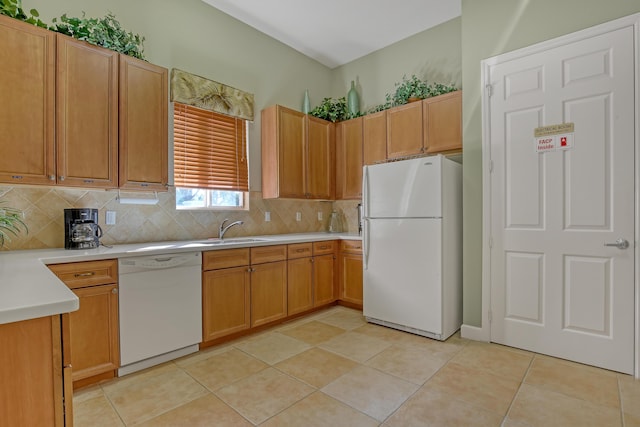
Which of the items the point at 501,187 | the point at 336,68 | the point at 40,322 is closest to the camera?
the point at 40,322

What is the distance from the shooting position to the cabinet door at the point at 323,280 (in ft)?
12.2

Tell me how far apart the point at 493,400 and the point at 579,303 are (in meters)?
1.12

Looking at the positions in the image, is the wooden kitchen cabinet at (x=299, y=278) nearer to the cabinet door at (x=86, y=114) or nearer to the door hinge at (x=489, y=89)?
the cabinet door at (x=86, y=114)

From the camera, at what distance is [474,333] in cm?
293

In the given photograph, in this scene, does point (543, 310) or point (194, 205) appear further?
point (194, 205)

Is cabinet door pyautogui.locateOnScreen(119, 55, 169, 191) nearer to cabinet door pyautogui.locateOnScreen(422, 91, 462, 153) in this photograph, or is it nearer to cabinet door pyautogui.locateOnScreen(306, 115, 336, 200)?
cabinet door pyautogui.locateOnScreen(306, 115, 336, 200)

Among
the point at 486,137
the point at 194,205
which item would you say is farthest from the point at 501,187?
the point at 194,205

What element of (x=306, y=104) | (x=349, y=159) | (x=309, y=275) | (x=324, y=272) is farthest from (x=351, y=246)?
(x=306, y=104)

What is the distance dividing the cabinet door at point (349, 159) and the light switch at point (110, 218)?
2.61 metres

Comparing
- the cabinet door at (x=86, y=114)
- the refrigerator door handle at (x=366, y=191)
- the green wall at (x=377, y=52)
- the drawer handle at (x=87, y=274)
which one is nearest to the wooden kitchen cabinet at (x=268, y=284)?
the refrigerator door handle at (x=366, y=191)

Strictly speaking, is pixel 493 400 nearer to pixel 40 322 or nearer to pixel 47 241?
pixel 40 322

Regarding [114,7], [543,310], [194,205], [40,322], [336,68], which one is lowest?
[543,310]

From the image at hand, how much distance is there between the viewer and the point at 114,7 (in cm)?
283

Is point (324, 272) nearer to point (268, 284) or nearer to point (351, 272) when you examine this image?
point (351, 272)
